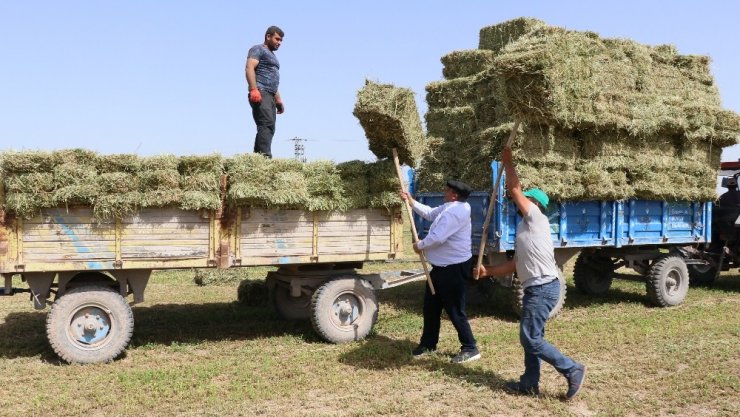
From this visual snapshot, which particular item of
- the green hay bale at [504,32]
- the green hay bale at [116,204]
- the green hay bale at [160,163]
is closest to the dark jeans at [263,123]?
the green hay bale at [160,163]

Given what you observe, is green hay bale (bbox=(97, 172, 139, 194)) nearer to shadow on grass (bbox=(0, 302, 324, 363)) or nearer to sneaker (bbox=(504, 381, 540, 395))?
shadow on grass (bbox=(0, 302, 324, 363))

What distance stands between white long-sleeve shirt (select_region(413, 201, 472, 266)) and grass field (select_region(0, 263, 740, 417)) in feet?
3.68

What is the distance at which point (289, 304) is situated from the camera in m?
9.17

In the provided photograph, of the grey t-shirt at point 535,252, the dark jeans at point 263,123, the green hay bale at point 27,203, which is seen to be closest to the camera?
the grey t-shirt at point 535,252

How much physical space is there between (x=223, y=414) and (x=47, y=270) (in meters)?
2.73

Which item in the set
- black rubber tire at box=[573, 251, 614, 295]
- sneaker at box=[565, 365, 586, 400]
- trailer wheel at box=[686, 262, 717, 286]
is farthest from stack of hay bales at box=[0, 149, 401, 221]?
trailer wheel at box=[686, 262, 717, 286]

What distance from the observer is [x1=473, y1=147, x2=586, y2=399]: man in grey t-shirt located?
570 centimetres

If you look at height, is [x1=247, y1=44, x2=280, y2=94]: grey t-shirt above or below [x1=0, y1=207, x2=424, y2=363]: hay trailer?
above

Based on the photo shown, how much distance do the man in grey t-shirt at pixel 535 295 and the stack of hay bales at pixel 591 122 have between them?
2298 mm

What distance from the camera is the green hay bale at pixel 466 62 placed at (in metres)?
10.4

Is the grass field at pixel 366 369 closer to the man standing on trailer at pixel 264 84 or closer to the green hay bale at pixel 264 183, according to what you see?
the green hay bale at pixel 264 183

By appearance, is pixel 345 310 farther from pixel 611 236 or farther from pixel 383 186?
pixel 611 236

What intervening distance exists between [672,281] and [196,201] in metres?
7.75

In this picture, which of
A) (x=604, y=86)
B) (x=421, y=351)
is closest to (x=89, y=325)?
(x=421, y=351)
